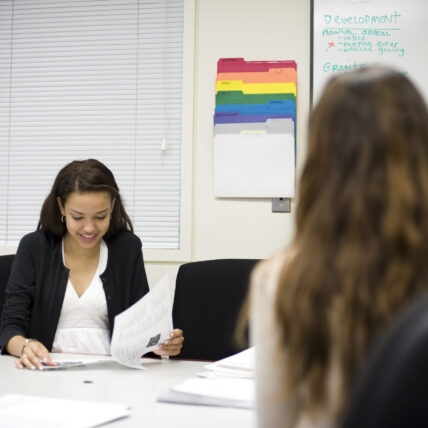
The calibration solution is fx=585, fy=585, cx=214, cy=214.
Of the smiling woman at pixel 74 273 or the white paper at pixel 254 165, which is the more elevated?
the white paper at pixel 254 165

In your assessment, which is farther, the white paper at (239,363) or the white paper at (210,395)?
the white paper at (239,363)

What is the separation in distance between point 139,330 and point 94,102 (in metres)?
1.57

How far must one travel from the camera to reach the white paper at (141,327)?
150cm

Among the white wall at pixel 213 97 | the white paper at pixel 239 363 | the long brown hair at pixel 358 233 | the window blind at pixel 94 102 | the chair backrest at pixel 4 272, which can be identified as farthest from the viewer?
the window blind at pixel 94 102

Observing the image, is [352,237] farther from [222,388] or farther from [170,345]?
[170,345]

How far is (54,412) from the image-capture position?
3.75 feet

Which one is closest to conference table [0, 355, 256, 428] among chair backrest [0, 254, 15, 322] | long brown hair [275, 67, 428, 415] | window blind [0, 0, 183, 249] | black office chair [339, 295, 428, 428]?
chair backrest [0, 254, 15, 322]

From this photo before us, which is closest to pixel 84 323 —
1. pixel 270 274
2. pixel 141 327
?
pixel 141 327

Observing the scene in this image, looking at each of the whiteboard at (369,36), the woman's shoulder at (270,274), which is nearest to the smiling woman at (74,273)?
the whiteboard at (369,36)

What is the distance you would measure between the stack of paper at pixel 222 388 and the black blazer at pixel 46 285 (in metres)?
0.72

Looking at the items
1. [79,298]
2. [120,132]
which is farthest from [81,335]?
[120,132]

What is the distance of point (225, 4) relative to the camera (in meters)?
2.66

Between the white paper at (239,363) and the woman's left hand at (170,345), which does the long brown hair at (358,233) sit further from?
the woman's left hand at (170,345)

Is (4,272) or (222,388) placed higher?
(4,272)
